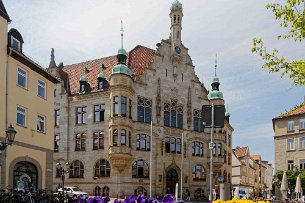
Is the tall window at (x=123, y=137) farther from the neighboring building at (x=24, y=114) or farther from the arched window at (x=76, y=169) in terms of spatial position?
the neighboring building at (x=24, y=114)

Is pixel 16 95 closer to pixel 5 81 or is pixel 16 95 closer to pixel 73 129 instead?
pixel 5 81

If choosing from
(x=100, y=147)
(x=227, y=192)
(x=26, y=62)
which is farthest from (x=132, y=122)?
(x=227, y=192)

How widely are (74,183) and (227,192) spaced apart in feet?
110

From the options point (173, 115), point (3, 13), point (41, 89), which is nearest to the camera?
point (3, 13)

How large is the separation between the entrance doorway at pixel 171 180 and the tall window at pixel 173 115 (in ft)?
16.6

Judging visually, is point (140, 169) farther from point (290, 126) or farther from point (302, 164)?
point (290, 126)

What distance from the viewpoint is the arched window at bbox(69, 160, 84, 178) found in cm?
4741

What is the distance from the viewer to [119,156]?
4419 centimetres

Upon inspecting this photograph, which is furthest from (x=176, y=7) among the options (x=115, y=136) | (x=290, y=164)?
(x=290, y=164)

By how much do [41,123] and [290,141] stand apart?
39.9m

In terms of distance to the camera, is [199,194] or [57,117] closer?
[57,117]

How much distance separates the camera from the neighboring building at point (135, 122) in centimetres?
4531

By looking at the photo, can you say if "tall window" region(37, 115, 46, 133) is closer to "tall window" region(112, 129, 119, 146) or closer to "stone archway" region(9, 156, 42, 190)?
"stone archway" region(9, 156, 42, 190)

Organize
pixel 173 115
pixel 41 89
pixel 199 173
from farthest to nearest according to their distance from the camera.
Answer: pixel 199 173 < pixel 173 115 < pixel 41 89
